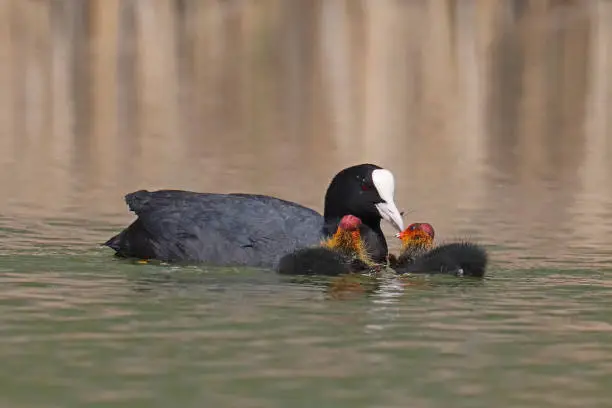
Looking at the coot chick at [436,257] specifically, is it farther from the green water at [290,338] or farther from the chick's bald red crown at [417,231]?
the green water at [290,338]

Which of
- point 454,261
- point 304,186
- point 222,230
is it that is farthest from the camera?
point 304,186

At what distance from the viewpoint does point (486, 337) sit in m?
7.39

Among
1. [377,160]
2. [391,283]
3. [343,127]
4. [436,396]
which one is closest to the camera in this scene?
[436,396]

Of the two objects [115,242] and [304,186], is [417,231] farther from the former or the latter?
[304,186]

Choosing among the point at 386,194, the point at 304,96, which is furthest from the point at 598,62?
the point at 386,194

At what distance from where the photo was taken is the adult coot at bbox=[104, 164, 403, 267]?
31.8ft

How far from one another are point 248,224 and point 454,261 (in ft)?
4.29

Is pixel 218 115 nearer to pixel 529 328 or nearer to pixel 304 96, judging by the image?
pixel 304 96

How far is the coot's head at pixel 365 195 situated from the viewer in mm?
9901

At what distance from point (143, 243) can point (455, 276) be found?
6.30 ft

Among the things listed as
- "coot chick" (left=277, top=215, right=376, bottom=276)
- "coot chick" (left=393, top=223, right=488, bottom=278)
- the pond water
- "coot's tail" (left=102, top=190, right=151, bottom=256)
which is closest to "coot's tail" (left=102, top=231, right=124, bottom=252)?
"coot's tail" (left=102, top=190, right=151, bottom=256)

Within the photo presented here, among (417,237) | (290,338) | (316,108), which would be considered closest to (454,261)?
(417,237)

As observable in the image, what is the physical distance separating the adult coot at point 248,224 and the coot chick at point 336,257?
0.25 meters

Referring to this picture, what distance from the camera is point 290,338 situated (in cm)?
724
